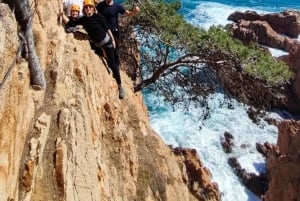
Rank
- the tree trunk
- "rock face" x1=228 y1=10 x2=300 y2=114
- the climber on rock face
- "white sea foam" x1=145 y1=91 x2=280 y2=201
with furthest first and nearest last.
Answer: "rock face" x1=228 y1=10 x2=300 y2=114 → "white sea foam" x1=145 y1=91 x2=280 y2=201 → the climber on rock face → the tree trunk

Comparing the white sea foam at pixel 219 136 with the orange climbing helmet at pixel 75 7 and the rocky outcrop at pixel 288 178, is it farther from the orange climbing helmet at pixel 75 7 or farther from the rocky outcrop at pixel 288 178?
the orange climbing helmet at pixel 75 7

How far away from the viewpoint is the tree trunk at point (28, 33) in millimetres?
6926

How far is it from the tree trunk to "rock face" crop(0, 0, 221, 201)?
0.61ft

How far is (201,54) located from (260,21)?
1218 inches

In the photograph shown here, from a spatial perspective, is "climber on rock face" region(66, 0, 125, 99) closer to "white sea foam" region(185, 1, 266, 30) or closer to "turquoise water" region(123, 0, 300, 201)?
"turquoise water" region(123, 0, 300, 201)

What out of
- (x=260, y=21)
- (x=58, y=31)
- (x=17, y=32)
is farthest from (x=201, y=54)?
(x=260, y=21)

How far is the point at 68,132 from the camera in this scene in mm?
7473

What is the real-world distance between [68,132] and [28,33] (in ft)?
5.73

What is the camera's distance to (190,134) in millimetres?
31438

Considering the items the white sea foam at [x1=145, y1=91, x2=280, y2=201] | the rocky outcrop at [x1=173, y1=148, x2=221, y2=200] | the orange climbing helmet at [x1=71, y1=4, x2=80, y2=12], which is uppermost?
the orange climbing helmet at [x1=71, y1=4, x2=80, y2=12]

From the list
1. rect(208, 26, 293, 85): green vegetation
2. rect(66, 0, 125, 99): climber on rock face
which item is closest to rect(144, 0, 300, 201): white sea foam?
rect(208, 26, 293, 85): green vegetation

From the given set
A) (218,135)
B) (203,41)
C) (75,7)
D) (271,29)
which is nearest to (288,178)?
(203,41)

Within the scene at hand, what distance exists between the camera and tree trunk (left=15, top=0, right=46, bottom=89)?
6.93 metres

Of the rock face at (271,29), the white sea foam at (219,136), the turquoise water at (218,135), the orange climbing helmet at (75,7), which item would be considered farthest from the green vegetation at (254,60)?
the rock face at (271,29)
